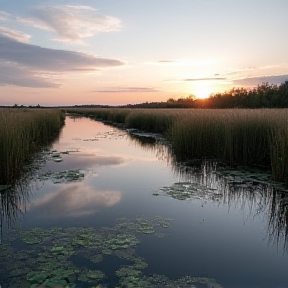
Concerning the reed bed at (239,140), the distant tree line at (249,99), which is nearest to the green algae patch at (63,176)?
the reed bed at (239,140)

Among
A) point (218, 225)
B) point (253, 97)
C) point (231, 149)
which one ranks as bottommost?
point (218, 225)

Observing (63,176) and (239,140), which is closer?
(63,176)

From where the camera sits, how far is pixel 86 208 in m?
5.46

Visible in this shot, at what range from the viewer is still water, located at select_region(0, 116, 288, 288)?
331cm

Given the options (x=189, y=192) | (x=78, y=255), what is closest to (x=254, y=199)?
(x=189, y=192)

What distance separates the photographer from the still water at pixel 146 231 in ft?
10.9

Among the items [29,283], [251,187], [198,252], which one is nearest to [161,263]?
[198,252]

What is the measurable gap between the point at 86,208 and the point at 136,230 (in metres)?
1.28

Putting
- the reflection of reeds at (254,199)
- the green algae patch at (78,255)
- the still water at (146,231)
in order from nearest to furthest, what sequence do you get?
the green algae patch at (78,255)
the still water at (146,231)
the reflection of reeds at (254,199)

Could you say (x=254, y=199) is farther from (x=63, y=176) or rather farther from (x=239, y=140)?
(x=63, y=176)

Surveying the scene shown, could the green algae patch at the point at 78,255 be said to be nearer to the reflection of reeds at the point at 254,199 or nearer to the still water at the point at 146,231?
the still water at the point at 146,231

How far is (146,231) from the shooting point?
4.49m

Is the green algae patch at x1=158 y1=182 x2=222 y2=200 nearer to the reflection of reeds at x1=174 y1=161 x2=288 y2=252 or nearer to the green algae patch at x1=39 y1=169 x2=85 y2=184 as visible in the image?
the reflection of reeds at x1=174 y1=161 x2=288 y2=252

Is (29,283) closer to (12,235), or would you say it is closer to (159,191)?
(12,235)
